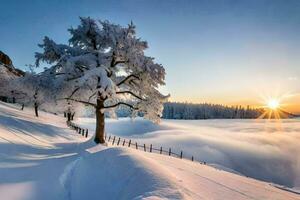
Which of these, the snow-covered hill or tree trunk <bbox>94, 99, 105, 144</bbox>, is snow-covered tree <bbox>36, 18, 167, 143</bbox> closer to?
tree trunk <bbox>94, 99, 105, 144</bbox>

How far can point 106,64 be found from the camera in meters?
22.6

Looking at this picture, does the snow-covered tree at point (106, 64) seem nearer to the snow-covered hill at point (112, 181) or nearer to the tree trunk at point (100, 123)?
the tree trunk at point (100, 123)

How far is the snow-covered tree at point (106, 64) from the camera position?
21922mm

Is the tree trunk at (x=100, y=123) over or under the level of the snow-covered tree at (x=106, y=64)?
under

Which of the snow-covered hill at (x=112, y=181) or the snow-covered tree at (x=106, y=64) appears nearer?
the snow-covered hill at (x=112, y=181)

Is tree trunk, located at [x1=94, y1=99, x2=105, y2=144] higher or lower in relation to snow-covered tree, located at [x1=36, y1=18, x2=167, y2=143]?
lower

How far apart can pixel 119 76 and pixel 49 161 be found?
1082cm

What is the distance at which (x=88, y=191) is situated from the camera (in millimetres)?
9234

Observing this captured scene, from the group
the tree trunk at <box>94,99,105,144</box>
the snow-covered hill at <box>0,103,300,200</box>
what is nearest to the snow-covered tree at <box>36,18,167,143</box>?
the tree trunk at <box>94,99,105,144</box>

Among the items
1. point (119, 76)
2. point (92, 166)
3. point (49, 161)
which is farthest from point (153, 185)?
point (119, 76)

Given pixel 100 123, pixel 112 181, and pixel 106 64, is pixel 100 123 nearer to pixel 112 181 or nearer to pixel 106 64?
pixel 106 64

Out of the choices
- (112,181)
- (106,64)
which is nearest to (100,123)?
(106,64)

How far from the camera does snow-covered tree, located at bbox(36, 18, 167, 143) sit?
21922 mm

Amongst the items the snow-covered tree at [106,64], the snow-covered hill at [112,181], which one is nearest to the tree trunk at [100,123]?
the snow-covered tree at [106,64]
